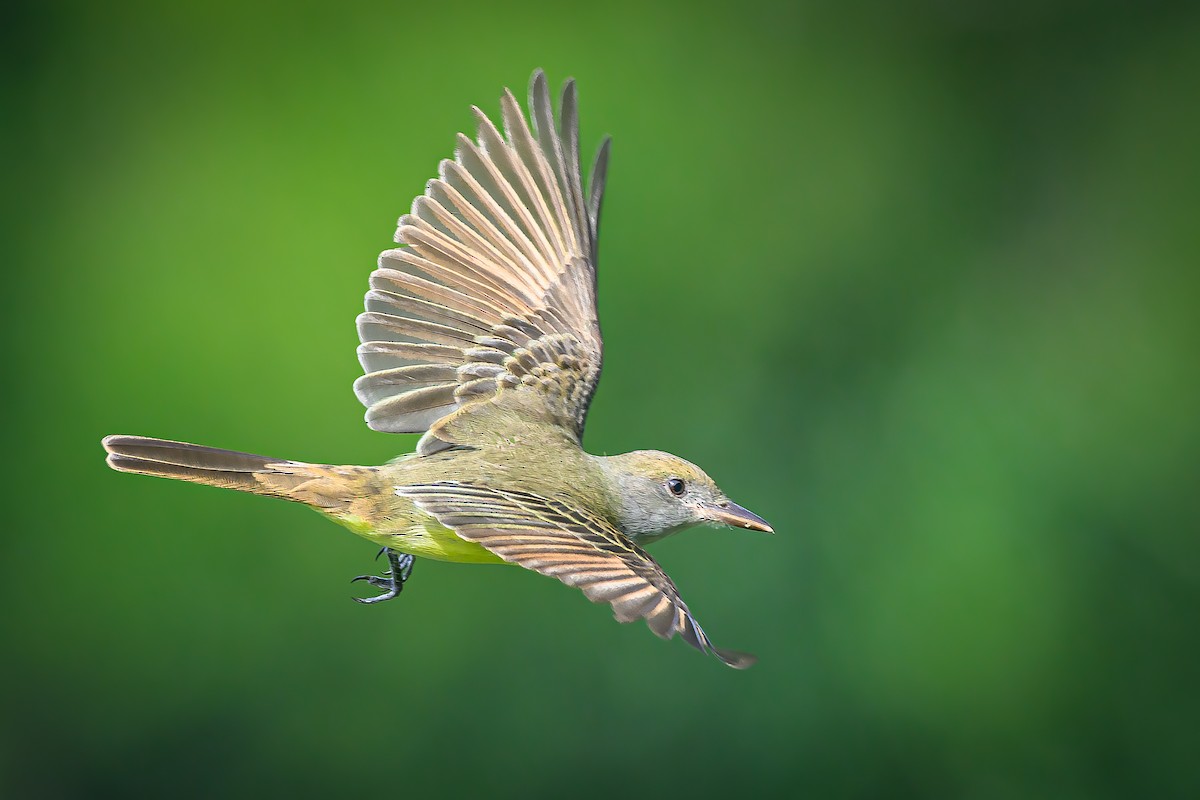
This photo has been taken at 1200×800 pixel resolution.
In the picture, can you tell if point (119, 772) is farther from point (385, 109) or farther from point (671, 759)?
point (385, 109)

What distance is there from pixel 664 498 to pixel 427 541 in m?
0.89

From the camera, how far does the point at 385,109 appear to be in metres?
7.93

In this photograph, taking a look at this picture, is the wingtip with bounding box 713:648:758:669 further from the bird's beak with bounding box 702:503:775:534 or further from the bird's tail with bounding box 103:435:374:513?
the bird's tail with bounding box 103:435:374:513

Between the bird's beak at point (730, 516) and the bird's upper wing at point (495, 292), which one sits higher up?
the bird's upper wing at point (495, 292)

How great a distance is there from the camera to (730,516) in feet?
15.5

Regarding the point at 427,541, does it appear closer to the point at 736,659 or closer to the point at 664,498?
the point at 664,498

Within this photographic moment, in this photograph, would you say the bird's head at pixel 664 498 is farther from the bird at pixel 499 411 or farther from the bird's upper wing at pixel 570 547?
the bird's upper wing at pixel 570 547

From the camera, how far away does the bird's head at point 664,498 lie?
185 inches

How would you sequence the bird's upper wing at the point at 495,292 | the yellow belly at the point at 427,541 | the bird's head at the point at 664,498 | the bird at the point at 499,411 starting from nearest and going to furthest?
1. the bird at the point at 499,411
2. the yellow belly at the point at 427,541
3. the bird's head at the point at 664,498
4. the bird's upper wing at the point at 495,292

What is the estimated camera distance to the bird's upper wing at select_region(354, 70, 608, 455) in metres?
4.89

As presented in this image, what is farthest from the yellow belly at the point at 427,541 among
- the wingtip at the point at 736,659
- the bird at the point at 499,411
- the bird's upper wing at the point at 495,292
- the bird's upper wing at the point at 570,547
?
the wingtip at the point at 736,659

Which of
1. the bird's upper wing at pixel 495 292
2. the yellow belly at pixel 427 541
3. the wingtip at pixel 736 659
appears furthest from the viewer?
the bird's upper wing at pixel 495 292

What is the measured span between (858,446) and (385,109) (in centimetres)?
311

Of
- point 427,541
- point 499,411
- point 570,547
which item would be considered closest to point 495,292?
point 499,411
